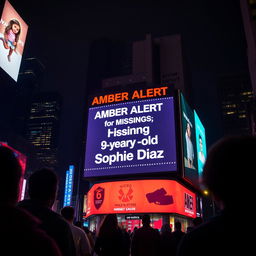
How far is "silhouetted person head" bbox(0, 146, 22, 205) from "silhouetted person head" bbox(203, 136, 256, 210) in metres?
1.22

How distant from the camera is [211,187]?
1682mm

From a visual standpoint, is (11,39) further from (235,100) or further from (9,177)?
(235,100)

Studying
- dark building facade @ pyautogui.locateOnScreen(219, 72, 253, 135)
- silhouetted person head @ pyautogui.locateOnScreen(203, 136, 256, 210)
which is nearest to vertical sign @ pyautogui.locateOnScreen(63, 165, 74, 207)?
silhouetted person head @ pyautogui.locateOnScreen(203, 136, 256, 210)

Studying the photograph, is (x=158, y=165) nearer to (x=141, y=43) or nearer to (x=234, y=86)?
(x=141, y=43)

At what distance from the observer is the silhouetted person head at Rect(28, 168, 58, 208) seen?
2.65 meters

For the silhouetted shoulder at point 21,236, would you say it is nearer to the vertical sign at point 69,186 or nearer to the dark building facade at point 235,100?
the vertical sign at point 69,186

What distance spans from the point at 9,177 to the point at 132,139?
2117 cm

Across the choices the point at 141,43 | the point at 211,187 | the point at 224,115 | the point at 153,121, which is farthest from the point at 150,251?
the point at 224,115

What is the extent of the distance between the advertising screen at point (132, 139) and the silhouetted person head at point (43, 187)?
1913 centimetres

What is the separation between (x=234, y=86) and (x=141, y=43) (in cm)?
13154

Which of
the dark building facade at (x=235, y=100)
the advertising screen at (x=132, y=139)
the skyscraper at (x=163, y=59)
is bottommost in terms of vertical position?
the advertising screen at (x=132, y=139)

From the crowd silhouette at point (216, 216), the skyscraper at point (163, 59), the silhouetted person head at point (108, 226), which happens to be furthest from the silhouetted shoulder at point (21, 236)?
the skyscraper at point (163, 59)

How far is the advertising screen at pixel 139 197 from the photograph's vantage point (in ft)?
69.8

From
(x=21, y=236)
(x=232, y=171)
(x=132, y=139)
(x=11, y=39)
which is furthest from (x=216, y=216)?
(x=132, y=139)
